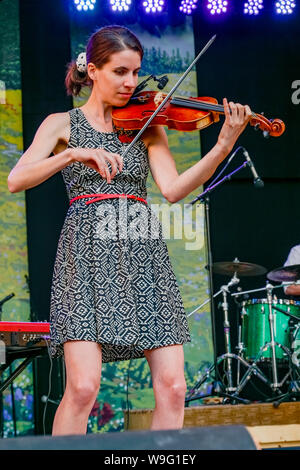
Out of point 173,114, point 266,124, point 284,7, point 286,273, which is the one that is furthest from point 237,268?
point 173,114

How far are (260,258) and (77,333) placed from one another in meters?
3.92

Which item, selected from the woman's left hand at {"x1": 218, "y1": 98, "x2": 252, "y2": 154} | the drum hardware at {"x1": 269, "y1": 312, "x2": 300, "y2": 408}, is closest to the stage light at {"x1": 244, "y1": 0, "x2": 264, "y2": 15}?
the drum hardware at {"x1": 269, "y1": 312, "x2": 300, "y2": 408}

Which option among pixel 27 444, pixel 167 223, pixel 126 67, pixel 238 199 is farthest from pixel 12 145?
pixel 27 444

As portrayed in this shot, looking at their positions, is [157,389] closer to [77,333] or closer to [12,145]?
[77,333]

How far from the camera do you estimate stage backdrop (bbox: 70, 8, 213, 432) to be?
532cm

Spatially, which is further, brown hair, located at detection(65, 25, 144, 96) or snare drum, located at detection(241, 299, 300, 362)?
snare drum, located at detection(241, 299, 300, 362)

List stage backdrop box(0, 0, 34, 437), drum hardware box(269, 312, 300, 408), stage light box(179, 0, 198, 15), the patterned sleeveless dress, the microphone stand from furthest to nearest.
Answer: stage light box(179, 0, 198, 15) → stage backdrop box(0, 0, 34, 437) → drum hardware box(269, 312, 300, 408) → the microphone stand → the patterned sleeveless dress

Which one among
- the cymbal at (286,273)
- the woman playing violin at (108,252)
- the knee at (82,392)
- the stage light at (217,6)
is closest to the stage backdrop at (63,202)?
the stage light at (217,6)

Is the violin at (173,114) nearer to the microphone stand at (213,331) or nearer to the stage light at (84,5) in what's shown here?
the microphone stand at (213,331)

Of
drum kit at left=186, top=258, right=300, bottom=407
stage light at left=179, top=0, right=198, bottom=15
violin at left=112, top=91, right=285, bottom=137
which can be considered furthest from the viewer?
stage light at left=179, top=0, right=198, bottom=15

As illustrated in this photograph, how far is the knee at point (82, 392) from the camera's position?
6.57 feet

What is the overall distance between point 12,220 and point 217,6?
2.33 meters

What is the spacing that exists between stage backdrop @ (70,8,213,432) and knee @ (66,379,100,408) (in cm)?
333

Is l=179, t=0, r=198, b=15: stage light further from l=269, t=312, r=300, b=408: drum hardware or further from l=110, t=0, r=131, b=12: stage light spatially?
l=269, t=312, r=300, b=408: drum hardware
